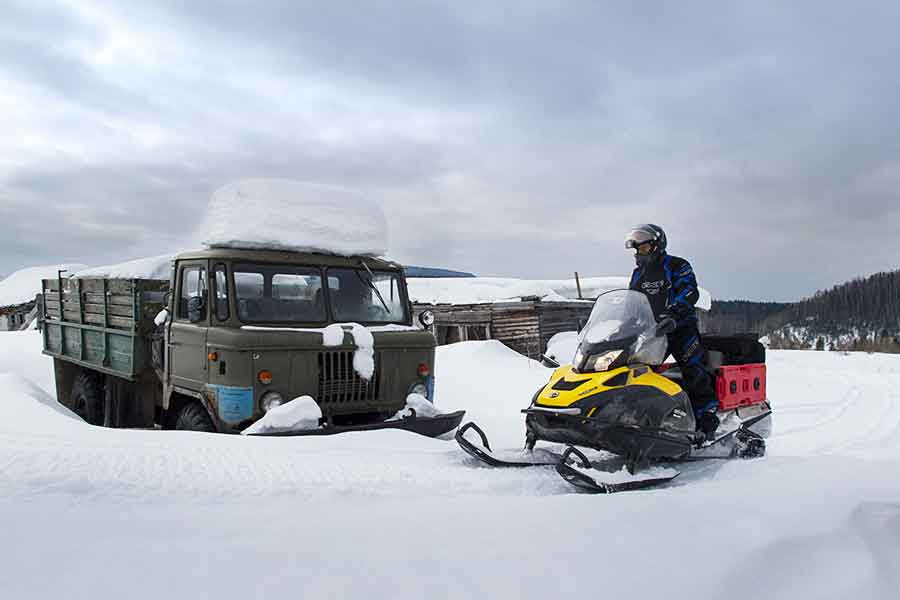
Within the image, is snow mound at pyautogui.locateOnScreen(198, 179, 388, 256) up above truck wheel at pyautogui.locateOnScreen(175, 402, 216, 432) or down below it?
above

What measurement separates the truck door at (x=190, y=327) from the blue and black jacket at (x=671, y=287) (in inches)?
155

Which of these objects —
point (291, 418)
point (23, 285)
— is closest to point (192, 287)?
point (291, 418)

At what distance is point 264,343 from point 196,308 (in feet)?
2.80

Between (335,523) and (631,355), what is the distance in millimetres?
2567

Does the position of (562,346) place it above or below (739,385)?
below

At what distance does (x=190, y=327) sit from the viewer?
645 centimetres

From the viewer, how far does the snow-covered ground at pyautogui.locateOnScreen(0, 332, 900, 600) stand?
7.52 ft

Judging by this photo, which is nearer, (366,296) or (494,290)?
(366,296)

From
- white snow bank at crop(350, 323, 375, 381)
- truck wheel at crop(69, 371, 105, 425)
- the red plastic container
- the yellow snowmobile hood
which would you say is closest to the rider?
the red plastic container

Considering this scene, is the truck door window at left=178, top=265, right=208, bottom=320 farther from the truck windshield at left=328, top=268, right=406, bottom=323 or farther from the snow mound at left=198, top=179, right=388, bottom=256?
the truck windshield at left=328, top=268, right=406, bottom=323

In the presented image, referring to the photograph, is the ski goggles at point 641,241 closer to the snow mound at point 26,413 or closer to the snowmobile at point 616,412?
the snowmobile at point 616,412

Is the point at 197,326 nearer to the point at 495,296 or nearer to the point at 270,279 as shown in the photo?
the point at 270,279

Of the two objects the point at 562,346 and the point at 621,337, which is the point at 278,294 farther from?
the point at 562,346

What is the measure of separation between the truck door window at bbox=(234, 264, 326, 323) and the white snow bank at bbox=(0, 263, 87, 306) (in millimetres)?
30225
